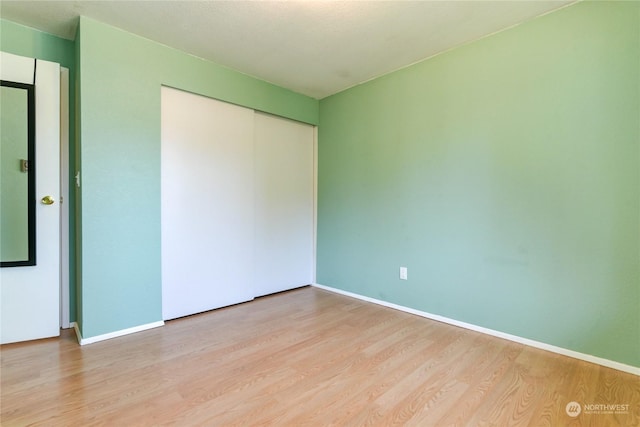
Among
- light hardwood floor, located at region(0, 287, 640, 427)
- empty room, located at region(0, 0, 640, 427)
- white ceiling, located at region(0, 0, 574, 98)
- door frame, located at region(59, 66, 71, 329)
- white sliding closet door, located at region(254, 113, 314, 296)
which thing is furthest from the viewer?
white sliding closet door, located at region(254, 113, 314, 296)

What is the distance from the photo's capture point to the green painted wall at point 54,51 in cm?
205

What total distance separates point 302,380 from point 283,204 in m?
2.05

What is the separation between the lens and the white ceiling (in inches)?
74.5

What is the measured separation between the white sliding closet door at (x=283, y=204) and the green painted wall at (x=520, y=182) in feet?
2.71

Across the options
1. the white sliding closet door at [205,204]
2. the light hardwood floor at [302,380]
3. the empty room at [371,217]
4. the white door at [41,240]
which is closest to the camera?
the light hardwood floor at [302,380]

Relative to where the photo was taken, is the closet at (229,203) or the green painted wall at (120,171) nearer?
the green painted wall at (120,171)

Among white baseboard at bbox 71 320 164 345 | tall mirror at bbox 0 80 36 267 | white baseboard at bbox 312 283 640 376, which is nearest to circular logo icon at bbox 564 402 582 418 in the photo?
white baseboard at bbox 312 283 640 376

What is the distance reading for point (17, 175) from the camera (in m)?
2.03

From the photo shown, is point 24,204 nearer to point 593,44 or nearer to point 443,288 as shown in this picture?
point 443,288

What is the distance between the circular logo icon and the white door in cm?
329

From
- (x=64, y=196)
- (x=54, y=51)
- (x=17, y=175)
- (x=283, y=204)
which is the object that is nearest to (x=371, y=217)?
(x=283, y=204)

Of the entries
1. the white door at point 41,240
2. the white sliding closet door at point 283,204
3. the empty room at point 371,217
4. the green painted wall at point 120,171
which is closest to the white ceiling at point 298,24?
the empty room at point 371,217

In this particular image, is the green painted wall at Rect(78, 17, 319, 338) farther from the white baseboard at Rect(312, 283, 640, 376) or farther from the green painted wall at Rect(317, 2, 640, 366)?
the white baseboard at Rect(312, 283, 640, 376)

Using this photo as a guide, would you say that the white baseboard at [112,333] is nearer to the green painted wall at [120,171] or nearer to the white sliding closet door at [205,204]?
the green painted wall at [120,171]
